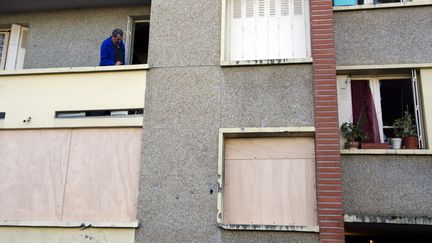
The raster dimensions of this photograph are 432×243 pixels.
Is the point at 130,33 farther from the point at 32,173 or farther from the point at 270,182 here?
the point at 270,182

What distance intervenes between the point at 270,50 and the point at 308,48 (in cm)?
73

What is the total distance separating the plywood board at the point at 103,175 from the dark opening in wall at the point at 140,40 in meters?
2.87

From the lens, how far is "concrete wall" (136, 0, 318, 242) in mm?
8289

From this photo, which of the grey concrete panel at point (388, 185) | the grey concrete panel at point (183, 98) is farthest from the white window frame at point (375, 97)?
the grey concrete panel at point (183, 98)

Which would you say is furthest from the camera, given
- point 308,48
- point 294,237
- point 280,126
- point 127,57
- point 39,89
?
point 127,57

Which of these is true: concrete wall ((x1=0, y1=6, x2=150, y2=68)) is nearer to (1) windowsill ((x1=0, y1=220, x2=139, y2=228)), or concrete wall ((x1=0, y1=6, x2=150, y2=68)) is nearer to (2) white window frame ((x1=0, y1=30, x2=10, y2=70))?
(2) white window frame ((x1=0, y1=30, x2=10, y2=70))

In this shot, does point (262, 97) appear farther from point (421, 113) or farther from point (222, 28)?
point (421, 113)

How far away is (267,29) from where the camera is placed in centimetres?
942

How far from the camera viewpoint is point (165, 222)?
27.4 ft

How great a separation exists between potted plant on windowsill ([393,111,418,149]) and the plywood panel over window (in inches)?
190

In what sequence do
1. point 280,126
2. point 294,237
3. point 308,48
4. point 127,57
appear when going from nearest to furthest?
1. point 294,237
2. point 280,126
3. point 308,48
4. point 127,57

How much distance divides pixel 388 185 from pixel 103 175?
514cm

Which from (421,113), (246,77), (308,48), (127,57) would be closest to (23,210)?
(127,57)

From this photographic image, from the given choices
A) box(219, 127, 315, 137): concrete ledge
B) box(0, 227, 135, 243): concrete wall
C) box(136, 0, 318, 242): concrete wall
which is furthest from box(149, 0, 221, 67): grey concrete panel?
box(0, 227, 135, 243): concrete wall
